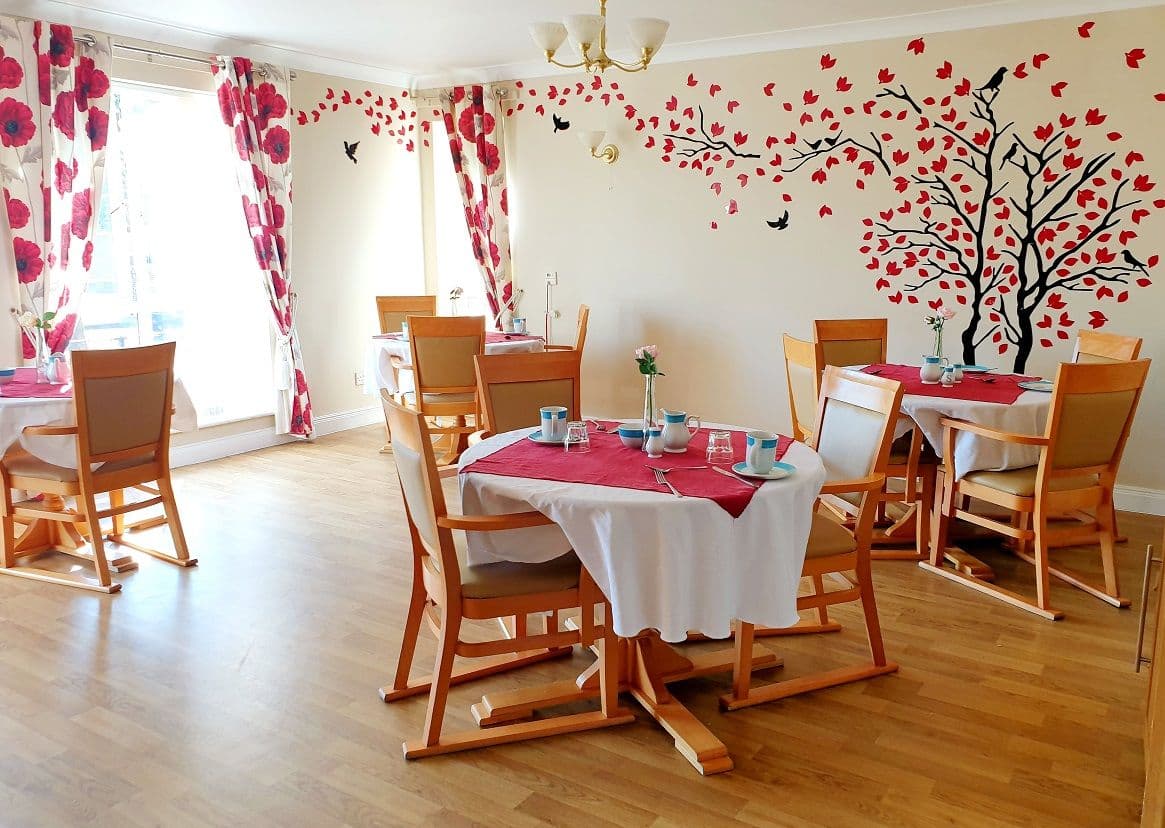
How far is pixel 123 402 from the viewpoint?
145 inches

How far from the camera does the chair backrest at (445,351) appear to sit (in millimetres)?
5086

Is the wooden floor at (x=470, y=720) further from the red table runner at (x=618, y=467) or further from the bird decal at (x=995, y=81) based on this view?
the bird decal at (x=995, y=81)

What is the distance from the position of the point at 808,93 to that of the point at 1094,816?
4275mm

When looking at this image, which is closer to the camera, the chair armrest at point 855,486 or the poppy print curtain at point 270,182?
the chair armrest at point 855,486

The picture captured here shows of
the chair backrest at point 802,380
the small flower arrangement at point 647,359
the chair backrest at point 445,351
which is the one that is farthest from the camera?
the chair backrest at point 445,351

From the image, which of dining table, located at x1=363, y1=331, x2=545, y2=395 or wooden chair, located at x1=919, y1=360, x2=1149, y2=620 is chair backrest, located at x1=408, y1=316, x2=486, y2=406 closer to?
dining table, located at x1=363, y1=331, x2=545, y2=395

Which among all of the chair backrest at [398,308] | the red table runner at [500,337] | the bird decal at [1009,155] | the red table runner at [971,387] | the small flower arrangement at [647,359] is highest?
the bird decal at [1009,155]

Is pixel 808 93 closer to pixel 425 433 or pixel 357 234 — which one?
pixel 357 234

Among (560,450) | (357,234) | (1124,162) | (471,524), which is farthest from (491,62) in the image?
(471,524)

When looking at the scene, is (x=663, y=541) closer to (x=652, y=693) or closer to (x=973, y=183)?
(x=652, y=693)

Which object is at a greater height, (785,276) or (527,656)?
(785,276)

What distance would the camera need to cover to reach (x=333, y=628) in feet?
10.9

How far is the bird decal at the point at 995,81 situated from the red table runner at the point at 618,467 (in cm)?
299

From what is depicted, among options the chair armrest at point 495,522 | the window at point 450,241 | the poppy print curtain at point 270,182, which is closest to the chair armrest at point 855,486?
the chair armrest at point 495,522
